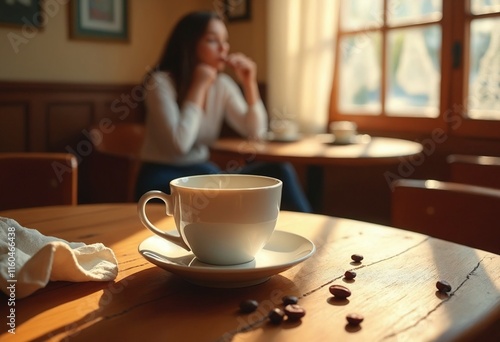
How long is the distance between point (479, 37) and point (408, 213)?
5.84ft

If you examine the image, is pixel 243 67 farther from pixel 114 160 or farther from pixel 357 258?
pixel 357 258

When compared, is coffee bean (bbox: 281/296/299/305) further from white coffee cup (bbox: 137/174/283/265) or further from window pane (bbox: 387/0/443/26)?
window pane (bbox: 387/0/443/26)

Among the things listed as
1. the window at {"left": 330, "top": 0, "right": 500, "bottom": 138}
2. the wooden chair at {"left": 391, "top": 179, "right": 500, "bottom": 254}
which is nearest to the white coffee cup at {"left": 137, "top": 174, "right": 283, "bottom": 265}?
the wooden chair at {"left": 391, "top": 179, "right": 500, "bottom": 254}

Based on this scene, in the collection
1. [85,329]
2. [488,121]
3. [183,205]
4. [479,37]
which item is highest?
[479,37]

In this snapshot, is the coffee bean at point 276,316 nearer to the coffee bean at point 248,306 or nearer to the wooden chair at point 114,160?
the coffee bean at point 248,306

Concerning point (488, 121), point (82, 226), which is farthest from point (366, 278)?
point (488, 121)

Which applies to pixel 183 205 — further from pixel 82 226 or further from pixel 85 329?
pixel 82 226

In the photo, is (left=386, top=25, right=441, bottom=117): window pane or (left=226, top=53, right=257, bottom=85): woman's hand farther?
(left=386, top=25, right=441, bottom=117): window pane

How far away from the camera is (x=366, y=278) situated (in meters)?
0.65

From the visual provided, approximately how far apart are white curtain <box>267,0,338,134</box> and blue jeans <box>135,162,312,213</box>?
99cm

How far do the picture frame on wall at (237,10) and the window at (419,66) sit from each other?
0.72m

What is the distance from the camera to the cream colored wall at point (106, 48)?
10.7 ft

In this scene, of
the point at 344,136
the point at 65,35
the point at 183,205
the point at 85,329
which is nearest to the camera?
the point at 85,329

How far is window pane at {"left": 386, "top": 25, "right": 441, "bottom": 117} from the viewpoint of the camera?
2.78m
